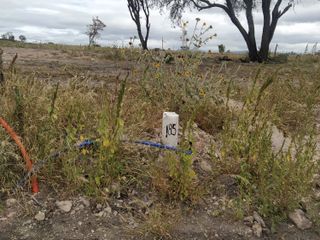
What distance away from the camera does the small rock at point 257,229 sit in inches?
90.1

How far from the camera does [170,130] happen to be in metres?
2.78

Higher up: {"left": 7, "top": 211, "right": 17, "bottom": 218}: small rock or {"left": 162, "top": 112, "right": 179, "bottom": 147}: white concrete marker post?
{"left": 162, "top": 112, "right": 179, "bottom": 147}: white concrete marker post

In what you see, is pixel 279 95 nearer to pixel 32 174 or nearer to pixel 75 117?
pixel 75 117

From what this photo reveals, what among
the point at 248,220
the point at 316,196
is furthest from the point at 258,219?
the point at 316,196

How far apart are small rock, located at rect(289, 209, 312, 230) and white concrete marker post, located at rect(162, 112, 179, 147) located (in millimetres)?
882

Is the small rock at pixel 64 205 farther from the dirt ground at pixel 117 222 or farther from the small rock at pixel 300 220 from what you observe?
the small rock at pixel 300 220

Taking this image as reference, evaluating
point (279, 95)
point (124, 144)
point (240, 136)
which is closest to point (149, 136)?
point (124, 144)

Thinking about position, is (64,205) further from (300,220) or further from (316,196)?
(316,196)

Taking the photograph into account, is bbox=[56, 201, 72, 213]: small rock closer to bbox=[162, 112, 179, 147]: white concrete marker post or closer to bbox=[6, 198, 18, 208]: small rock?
bbox=[6, 198, 18, 208]: small rock

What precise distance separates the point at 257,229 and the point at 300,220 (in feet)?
0.92

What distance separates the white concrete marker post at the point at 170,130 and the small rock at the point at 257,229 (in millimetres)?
774

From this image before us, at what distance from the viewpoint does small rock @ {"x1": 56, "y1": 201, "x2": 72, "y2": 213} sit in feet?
7.73

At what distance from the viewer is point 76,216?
232 cm

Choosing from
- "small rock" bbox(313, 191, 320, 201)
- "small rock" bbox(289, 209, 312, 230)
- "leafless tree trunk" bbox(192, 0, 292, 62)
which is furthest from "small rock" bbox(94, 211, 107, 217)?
"leafless tree trunk" bbox(192, 0, 292, 62)
